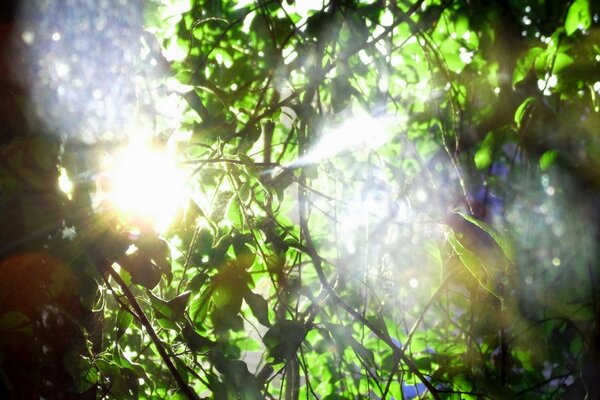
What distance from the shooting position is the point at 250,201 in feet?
3.87

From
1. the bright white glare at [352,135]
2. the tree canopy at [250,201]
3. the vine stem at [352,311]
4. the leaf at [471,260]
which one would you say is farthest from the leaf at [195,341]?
the bright white glare at [352,135]

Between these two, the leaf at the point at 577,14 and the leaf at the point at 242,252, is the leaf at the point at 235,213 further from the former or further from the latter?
the leaf at the point at 577,14

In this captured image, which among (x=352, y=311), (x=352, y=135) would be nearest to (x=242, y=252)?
(x=352, y=311)

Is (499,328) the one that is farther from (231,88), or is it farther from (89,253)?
(89,253)

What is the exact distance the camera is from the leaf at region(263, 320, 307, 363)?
99cm

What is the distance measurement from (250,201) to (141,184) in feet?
0.99

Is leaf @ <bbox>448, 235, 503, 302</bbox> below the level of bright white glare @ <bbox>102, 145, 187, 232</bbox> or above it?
below

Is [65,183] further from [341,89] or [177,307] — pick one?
[341,89]

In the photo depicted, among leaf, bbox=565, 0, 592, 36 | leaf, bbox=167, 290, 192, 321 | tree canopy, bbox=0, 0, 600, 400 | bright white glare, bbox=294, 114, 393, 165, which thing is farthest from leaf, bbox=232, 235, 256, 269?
leaf, bbox=565, 0, 592, 36

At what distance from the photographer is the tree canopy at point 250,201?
84 cm

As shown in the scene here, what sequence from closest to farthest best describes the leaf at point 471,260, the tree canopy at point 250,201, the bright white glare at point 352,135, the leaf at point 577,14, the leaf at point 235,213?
the tree canopy at point 250,201 < the leaf at point 471,260 < the leaf at point 235,213 < the leaf at point 577,14 < the bright white glare at point 352,135

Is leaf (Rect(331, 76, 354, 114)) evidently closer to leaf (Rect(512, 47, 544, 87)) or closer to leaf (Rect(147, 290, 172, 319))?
leaf (Rect(512, 47, 544, 87))

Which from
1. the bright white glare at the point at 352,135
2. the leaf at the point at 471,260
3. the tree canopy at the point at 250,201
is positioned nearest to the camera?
the tree canopy at the point at 250,201

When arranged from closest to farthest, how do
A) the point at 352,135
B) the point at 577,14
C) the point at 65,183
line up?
the point at 65,183 < the point at 577,14 < the point at 352,135
